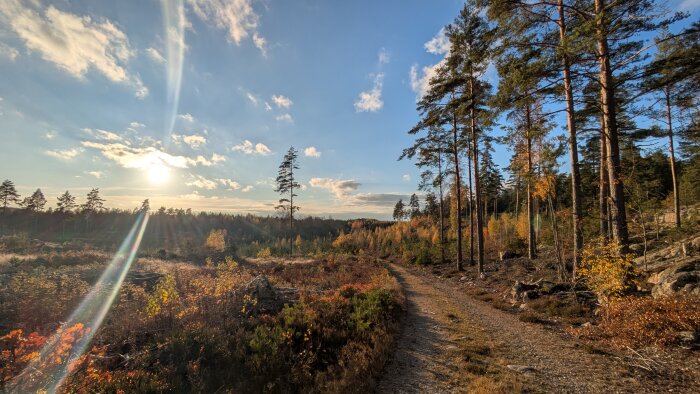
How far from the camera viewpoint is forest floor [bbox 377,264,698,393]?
16.8 feet

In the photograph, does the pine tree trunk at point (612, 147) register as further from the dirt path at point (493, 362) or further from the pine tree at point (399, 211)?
the pine tree at point (399, 211)

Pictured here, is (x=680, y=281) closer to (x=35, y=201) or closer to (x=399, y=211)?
(x=399, y=211)

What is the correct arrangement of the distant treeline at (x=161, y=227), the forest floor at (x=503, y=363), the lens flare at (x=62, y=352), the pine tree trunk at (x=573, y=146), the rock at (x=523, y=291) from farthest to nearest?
the distant treeline at (x=161, y=227) < the rock at (x=523, y=291) < the pine tree trunk at (x=573, y=146) < the lens flare at (x=62, y=352) < the forest floor at (x=503, y=363)

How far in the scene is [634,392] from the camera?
4.78 meters

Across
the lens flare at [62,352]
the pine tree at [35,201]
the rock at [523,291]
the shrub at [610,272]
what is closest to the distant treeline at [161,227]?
the pine tree at [35,201]

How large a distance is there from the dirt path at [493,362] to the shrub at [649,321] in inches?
A: 36.4

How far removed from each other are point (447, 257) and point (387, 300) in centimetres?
1993

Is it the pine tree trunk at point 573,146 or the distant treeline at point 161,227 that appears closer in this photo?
the pine tree trunk at point 573,146

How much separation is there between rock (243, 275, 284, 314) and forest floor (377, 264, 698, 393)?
4969 mm

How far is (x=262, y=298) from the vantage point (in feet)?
37.7

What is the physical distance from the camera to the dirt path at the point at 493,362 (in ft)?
17.2

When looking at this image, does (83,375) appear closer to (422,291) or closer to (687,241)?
(422,291)

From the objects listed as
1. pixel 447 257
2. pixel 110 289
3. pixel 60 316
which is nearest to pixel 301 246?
pixel 447 257

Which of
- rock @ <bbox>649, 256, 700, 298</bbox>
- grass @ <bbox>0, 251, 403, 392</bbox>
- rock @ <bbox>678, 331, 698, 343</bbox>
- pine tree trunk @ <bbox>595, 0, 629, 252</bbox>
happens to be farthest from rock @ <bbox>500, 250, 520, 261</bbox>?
rock @ <bbox>678, 331, 698, 343</bbox>
